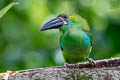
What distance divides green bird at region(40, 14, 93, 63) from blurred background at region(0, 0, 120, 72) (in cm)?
78

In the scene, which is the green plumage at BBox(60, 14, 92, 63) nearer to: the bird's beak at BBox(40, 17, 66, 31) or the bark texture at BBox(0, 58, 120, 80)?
the bird's beak at BBox(40, 17, 66, 31)

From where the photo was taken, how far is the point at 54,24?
4.38 metres

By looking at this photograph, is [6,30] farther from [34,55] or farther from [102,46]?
[102,46]

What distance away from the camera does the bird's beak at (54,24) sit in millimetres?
4270

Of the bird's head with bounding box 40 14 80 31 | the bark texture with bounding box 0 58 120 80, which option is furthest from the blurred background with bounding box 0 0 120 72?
the bark texture with bounding box 0 58 120 80

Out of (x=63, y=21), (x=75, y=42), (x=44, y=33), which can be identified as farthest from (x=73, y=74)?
(x=44, y=33)

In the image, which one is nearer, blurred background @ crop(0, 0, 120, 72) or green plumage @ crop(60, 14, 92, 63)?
green plumage @ crop(60, 14, 92, 63)

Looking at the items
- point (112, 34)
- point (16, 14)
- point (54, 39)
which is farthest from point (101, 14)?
point (16, 14)

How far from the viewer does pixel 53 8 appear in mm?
5949

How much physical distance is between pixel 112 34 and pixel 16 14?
144 cm

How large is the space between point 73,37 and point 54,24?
26 centimetres

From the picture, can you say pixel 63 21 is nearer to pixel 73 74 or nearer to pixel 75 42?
pixel 75 42

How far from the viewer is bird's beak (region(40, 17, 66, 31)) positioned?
168 inches

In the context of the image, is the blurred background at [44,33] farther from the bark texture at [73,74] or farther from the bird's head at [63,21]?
the bark texture at [73,74]
